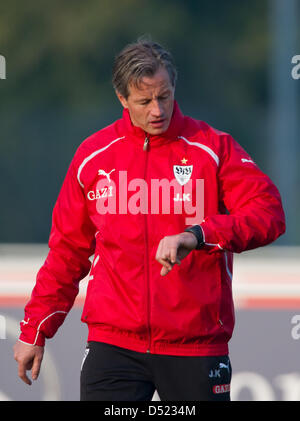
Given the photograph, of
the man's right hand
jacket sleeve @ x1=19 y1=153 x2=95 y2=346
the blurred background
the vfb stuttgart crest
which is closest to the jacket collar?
the vfb stuttgart crest

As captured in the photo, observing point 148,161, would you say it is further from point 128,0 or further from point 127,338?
point 128,0

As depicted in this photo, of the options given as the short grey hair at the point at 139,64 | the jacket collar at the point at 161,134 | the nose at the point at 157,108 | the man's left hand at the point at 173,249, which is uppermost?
the short grey hair at the point at 139,64

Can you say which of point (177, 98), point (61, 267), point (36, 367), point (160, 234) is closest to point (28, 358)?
point (36, 367)

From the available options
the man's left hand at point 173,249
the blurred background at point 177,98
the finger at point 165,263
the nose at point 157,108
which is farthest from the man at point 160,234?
the blurred background at point 177,98

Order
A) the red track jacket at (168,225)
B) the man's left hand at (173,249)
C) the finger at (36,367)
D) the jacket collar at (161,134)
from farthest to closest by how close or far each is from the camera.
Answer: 1. the finger at (36,367)
2. the jacket collar at (161,134)
3. the red track jacket at (168,225)
4. the man's left hand at (173,249)

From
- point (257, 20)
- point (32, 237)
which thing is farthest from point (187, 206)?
point (257, 20)

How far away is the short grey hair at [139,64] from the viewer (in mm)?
3062

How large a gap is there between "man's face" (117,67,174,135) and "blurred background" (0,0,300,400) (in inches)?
63.0

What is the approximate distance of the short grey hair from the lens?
121 inches

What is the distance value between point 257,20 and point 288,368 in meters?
4.04

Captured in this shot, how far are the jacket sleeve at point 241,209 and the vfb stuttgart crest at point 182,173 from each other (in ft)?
0.35

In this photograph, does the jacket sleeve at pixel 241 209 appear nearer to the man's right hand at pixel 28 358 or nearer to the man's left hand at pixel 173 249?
the man's left hand at pixel 173 249

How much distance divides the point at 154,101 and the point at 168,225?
429 mm

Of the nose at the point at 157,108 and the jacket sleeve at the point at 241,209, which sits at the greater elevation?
the nose at the point at 157,108
